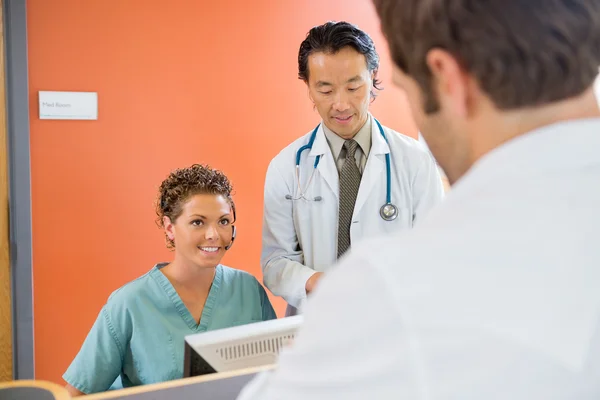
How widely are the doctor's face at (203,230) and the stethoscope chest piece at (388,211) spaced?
44cm

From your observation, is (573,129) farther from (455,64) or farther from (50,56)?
(50,56)

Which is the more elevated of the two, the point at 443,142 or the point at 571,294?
the point at 443,142

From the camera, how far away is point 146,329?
5.37 ft

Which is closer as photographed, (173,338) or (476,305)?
(476,305)

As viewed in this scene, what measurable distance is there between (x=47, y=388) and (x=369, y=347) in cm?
58

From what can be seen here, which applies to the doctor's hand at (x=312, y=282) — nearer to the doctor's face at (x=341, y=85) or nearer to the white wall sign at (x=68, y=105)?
the doctor's face at (x=341, y=85)

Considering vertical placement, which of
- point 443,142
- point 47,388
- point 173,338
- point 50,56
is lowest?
point 173,338

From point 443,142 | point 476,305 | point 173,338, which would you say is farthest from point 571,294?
point 173,338

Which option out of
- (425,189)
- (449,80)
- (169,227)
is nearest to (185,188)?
(169,227)

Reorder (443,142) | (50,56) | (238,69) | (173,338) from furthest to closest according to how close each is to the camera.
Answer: (238,69) → (50,56) → (173,338) → (443,142)

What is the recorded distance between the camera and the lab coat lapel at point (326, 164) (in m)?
1.82

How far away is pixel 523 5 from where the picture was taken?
471mm

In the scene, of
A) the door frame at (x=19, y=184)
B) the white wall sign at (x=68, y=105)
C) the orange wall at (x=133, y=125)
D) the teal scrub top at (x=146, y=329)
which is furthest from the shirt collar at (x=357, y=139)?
the door frame at (x=19, y=184)

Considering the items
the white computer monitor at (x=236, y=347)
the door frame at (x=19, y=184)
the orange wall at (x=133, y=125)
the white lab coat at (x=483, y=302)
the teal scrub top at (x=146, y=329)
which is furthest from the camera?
the orange wall at (x=133, y=125)
